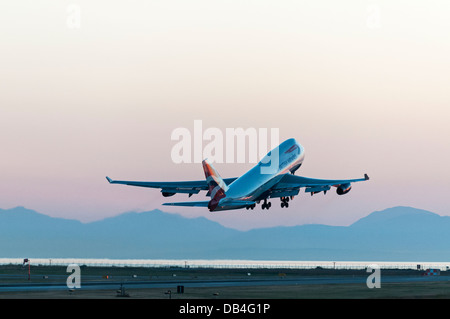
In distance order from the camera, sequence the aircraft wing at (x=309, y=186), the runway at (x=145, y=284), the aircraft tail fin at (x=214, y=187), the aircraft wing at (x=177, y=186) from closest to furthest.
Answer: the runway at (x=145, y=284) < the aircraft tail fin at (x=214, y=187) < the aircraft wing at (x=177, y=186) < the aircraft wing at (x=309, y=186)

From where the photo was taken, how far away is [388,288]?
104438 millimetres

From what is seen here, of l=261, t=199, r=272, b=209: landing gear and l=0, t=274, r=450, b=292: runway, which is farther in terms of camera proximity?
l=261, t=199, r=272, b=209: landing gear

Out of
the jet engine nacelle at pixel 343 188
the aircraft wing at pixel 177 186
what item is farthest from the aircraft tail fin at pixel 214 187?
the jet engine nacelle at pixel 343 188

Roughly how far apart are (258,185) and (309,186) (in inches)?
447

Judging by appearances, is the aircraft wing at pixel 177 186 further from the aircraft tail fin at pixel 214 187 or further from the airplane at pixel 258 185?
the aircraft tail fin at pixel 214 187

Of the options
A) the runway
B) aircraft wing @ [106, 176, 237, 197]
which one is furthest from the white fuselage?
the runway

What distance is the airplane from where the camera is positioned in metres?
108

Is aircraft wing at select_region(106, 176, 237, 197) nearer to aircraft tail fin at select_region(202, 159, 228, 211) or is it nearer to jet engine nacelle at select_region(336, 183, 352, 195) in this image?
aircraft tail fin at select_region(202, 159, 228, 211)

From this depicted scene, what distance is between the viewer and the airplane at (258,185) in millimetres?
108312

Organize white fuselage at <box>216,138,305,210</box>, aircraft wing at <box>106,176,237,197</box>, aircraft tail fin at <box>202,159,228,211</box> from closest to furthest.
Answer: aircraft tail fin at <box>202,159,228,211</box>, white fuselage at <box>216,138,305,210</box>, aircraft wing at <box>106,176,237,197</box>

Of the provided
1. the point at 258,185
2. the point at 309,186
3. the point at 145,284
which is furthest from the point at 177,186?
the point at 309,186

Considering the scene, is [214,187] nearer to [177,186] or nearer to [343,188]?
[177,186]

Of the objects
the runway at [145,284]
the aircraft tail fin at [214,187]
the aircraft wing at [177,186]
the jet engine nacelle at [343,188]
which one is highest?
the jet engine nacelle at [343,188]

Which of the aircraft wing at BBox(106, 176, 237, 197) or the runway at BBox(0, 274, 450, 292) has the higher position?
the aircraft wing at BBox(106, 176, 237, 197)
